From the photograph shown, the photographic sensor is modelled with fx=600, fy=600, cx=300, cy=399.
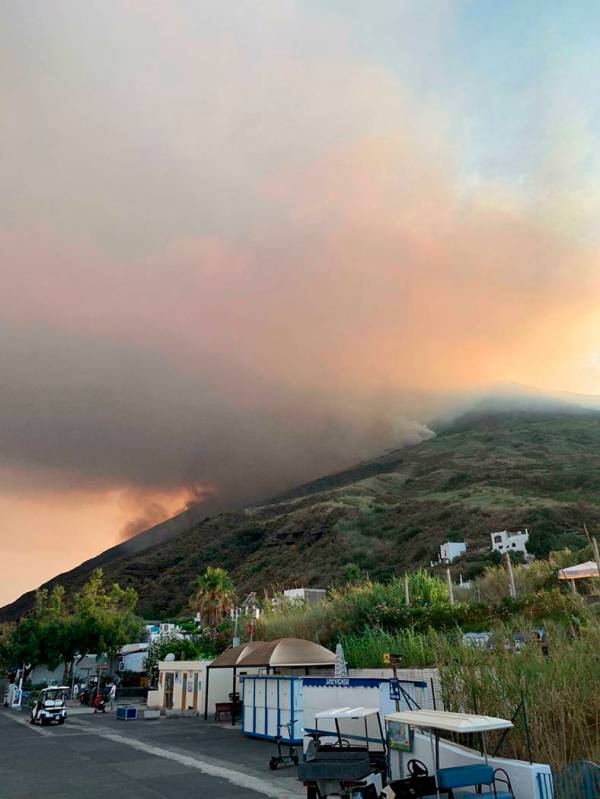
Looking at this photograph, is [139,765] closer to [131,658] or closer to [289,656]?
[289,656]

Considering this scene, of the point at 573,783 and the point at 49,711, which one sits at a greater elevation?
the point at 573,783

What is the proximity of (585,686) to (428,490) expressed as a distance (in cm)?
13886

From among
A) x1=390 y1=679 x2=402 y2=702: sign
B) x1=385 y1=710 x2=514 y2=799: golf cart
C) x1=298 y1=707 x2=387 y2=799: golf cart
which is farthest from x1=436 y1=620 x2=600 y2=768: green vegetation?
x1=298 y1=707 x2=387 y2=799: golf cart

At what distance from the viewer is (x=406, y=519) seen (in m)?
114

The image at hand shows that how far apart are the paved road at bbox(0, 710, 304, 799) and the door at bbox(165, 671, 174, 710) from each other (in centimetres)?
1106

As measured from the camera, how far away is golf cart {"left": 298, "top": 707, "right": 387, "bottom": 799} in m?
10.1

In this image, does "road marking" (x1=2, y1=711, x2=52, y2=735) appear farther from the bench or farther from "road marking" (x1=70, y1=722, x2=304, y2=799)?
the bench

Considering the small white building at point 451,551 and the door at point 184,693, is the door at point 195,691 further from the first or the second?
the small white building at point 451,551

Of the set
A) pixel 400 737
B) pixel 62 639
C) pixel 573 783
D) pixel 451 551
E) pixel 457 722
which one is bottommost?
pixel 573 783

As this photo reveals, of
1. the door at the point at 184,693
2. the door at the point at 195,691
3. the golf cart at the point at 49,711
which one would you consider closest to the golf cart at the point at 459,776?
the golf cart at the point at 49,711

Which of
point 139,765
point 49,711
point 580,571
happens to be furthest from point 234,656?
point 580,571

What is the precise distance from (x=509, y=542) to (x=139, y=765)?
64.5m

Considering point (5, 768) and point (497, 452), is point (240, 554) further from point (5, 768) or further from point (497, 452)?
point (5, 768)

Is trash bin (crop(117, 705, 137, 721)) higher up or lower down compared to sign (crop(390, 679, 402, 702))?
lower down
